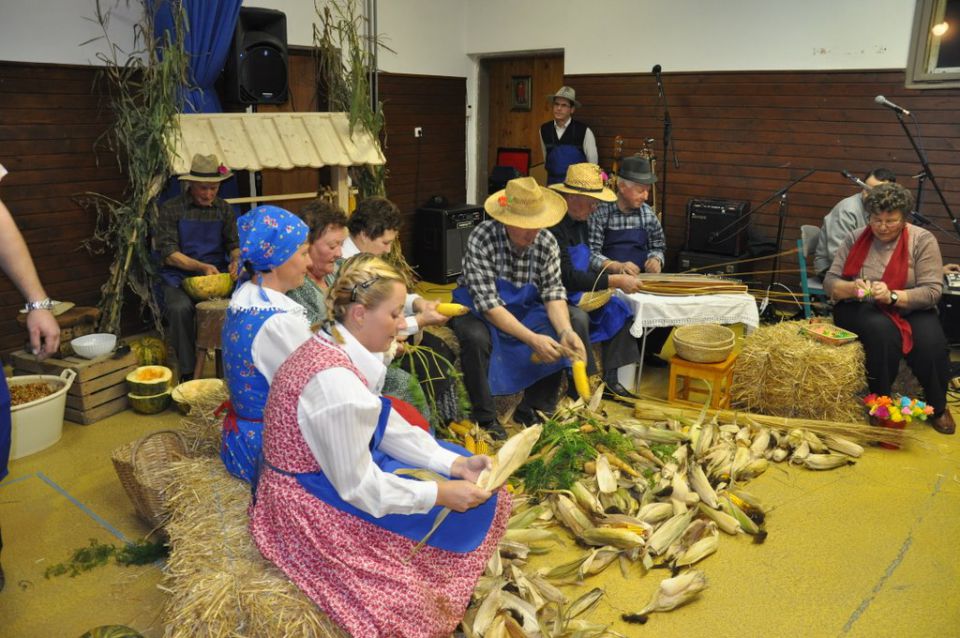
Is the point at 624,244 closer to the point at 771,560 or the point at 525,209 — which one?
the point at 525,209

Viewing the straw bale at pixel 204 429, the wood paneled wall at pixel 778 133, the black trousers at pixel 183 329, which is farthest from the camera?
the wood paneled wall at pixel 778 133

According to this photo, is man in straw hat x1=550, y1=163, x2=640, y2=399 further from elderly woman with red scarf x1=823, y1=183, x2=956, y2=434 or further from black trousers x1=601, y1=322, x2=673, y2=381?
elderly woman with red scarf x1=823, y1=183, x2=956, y2=434

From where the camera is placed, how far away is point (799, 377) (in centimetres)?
424

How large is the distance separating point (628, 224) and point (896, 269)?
161 cm

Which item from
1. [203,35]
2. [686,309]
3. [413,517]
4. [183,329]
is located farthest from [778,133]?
[413,517]

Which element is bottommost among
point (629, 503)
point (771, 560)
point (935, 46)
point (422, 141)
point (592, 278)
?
point (771, 560)

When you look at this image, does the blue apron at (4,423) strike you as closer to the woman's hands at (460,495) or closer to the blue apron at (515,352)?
the woman's hands at (460,495)

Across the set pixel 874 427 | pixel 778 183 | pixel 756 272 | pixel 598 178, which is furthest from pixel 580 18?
pixel 874 427

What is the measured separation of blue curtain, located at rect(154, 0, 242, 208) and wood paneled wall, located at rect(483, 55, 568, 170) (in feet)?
13.1

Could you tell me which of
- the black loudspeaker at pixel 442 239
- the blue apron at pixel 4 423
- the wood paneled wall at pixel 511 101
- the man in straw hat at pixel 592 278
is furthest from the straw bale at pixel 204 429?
the wood paneled wall at pixel 511 101

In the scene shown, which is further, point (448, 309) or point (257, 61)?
point (257, 61)

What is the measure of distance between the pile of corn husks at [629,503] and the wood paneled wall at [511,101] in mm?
5230

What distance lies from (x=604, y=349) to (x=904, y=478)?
1.70m

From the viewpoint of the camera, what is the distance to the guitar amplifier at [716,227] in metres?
6.81
